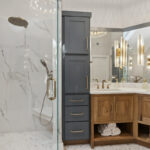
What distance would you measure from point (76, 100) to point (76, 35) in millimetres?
1045

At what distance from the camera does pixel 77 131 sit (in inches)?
94.5

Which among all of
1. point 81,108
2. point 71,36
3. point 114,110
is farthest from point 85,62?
point 114,110

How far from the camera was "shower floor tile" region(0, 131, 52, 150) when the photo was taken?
1.92 metres

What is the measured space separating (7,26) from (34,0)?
55cm

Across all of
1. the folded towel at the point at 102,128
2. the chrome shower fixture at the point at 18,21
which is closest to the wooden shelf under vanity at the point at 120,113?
the folded towel at the point at 102,128

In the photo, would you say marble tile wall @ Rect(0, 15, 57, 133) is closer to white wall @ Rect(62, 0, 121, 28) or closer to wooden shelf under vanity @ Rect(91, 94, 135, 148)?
wooden shelf under vanity @ Rect(91, 94, 135, 148)

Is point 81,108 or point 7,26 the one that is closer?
point 7,26

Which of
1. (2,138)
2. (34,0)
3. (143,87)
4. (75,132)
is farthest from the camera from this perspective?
(143,87)

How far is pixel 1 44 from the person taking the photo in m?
2.06

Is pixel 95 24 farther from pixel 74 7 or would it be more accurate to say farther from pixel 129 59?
pixel 129 59

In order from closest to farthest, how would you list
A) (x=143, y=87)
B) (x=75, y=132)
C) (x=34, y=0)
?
(x=34, y=0)
(x=75, y=132)
(x=143, y=87)

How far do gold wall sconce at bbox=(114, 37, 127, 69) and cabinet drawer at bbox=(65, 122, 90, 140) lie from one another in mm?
1375

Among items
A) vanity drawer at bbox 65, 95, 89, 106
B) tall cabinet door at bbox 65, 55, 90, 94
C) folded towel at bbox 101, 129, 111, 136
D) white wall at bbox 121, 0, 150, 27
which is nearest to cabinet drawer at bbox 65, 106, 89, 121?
vanity drawer at bbox 65, 95, 89, 106

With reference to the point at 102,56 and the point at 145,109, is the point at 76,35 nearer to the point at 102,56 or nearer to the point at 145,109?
the point at 102,56
